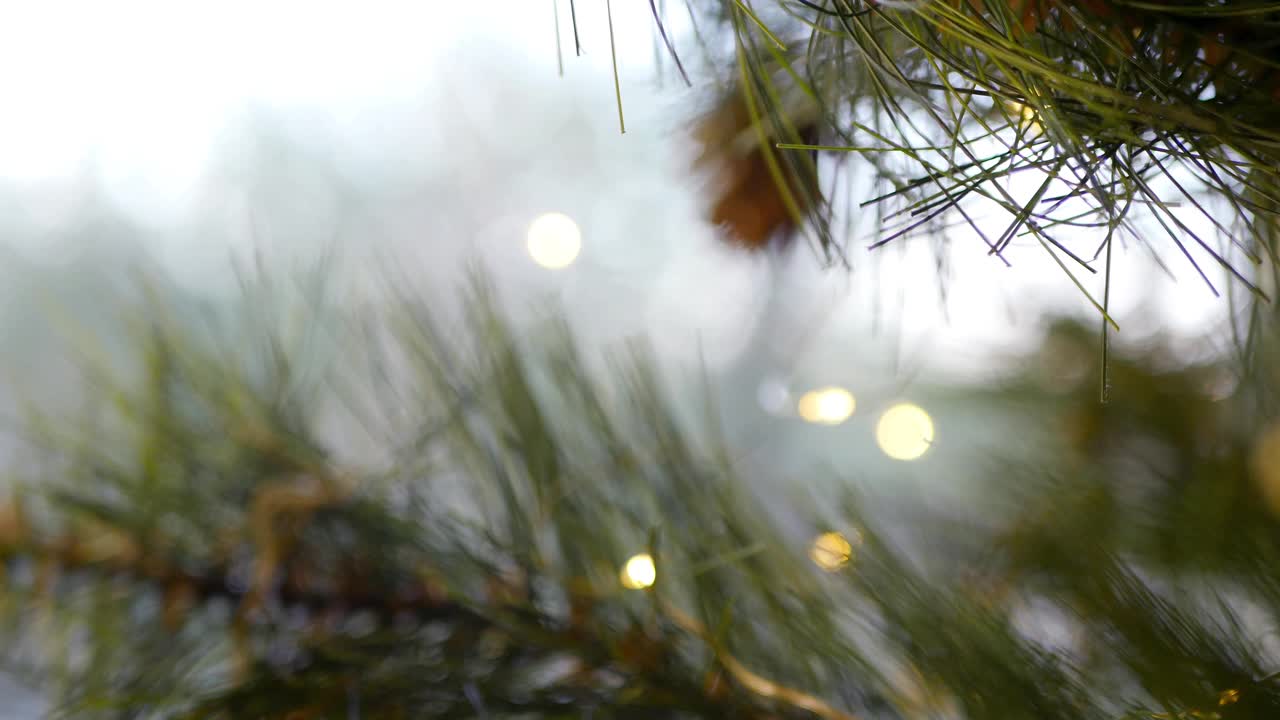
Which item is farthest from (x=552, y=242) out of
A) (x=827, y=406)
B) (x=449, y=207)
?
(x=827, y=406)

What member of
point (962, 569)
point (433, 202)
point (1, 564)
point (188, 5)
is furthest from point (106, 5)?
point (962, 569)

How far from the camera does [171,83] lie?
586 mm

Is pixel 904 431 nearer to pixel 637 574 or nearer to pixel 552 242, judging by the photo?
pixel 552 242

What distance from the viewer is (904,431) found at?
59 cm

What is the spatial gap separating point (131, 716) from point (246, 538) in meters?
0.04

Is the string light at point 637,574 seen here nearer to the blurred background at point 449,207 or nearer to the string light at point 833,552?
the string light at point 833,552

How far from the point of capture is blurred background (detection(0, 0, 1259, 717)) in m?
0.54

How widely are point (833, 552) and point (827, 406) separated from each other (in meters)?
0.41

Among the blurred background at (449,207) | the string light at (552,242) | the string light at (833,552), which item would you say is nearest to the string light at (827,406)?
the blurred background at (449,207)

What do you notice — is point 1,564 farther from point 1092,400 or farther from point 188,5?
point 188,5

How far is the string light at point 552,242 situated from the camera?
25.9 inches

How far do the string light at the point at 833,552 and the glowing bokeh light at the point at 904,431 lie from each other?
1.14 feet

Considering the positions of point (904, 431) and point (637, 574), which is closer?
point (637, 574)

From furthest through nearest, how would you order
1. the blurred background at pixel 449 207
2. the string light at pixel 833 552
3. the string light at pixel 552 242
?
the string light at pixel 552 242, the blurred background at pixel 449 207, the string light at pixel 833 552
